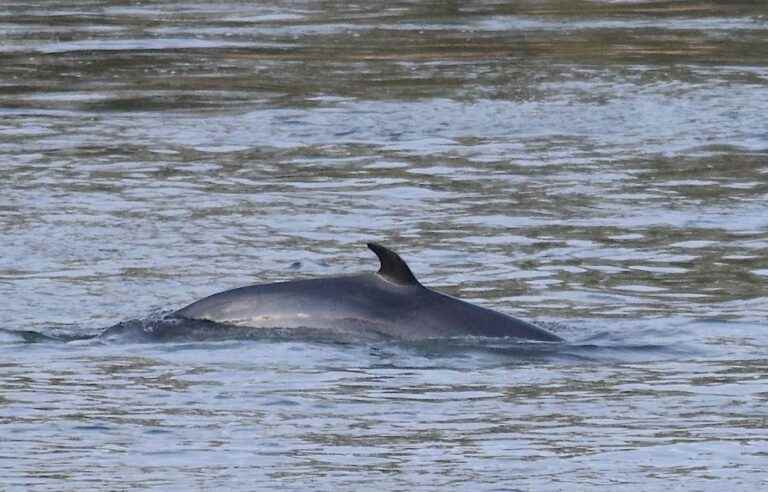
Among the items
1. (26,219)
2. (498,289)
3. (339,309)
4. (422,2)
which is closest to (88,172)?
(26,219)

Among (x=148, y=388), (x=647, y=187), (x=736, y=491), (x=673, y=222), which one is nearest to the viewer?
(x=736, y=491)

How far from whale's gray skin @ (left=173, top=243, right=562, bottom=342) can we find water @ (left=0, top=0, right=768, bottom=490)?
4.9 inches

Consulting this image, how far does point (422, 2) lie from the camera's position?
3297cm

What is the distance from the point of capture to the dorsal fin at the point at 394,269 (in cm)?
1061

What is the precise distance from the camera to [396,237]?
15.2 metres

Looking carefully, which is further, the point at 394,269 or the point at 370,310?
the point at 370,310

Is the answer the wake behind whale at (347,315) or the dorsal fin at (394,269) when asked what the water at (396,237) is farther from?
the dorsal fin at (394,269)

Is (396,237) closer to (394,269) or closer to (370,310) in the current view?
(370,310)

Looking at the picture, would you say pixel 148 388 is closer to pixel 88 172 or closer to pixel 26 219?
pixel 26 219

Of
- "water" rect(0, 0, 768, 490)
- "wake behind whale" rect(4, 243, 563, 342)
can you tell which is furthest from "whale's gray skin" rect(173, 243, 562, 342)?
"water" rect(0, 0, 768, 490)

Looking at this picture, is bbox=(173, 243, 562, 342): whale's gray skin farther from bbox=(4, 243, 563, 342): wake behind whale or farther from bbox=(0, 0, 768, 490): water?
bbox=(0, 0, 768, 490): water

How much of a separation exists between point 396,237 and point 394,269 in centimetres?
436

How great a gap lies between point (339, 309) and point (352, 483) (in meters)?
2.74

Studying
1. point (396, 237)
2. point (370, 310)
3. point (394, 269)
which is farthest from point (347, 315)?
point (396, 237)
